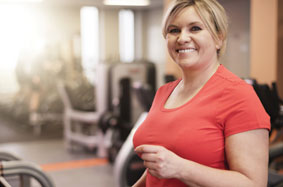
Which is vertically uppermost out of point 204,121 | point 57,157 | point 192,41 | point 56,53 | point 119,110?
point 192,41

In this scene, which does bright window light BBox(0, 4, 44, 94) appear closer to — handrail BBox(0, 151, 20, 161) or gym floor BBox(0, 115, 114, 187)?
gym floor BBox(0, 115, 114, 187)

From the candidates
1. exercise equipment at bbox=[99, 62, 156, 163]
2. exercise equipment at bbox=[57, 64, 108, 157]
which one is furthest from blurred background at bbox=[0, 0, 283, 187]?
exercise equipment at bbox=[99, 62, 156, 163]

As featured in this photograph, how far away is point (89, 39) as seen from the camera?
8.59m

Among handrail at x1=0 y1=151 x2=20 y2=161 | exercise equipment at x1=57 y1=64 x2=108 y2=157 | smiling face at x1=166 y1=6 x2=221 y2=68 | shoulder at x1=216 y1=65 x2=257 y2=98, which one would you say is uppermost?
smiling face at x1=166 y1=6 x2=221 y2=68

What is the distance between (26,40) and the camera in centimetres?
815

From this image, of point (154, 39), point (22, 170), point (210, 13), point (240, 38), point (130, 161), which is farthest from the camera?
point (154, 39)

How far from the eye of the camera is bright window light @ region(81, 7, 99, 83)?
27.9ft

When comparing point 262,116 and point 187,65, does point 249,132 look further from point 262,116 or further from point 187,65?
point 187,65

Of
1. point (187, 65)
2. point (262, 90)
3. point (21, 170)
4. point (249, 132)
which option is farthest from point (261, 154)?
point (21, 170)

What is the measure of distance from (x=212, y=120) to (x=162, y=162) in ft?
0.60

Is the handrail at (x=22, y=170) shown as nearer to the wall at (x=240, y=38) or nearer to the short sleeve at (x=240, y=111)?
the short sleeve at (x=240, y=111)

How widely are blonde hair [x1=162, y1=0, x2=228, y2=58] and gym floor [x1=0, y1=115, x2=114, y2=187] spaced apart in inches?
120

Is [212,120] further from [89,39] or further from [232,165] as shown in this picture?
[89,39]

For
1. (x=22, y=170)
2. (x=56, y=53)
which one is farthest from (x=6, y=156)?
(x=56, y=53)
